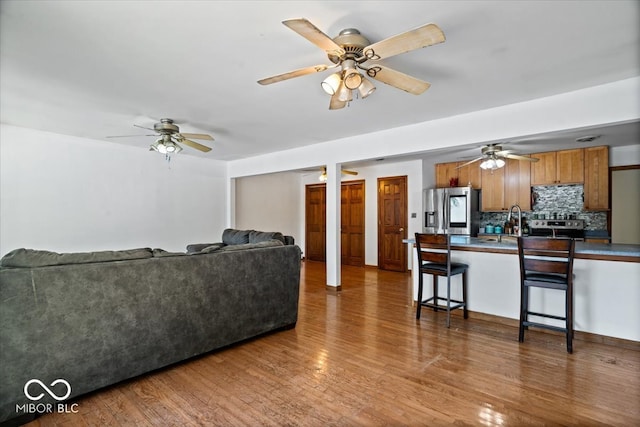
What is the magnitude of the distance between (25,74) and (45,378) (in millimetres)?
2572

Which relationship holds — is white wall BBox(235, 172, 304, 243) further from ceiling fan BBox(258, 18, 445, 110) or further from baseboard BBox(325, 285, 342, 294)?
ceiling fan BBox(258, 18, 445, 110)

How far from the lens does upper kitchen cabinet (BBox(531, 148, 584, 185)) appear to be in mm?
5000

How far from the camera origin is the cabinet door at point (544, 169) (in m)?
5.20

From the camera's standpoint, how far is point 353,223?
761 centimetres

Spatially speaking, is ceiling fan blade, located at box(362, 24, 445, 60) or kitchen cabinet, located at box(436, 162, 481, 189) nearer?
ceiling fan blade, located at box(362, 24, 445, 60)

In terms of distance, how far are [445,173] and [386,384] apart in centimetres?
492

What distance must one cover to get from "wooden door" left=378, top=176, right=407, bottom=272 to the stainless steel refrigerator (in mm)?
686

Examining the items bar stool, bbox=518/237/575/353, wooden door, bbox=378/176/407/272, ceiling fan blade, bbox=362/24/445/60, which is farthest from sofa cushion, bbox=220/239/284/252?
Result: wooden door, bbox=378/176/407/272

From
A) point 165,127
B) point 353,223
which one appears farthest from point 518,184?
point 165,127

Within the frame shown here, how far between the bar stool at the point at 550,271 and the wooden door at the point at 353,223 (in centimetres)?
446

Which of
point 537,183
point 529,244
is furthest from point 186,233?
point 537,183

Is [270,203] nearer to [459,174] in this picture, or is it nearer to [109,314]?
[459,174]

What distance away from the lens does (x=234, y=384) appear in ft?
7.43

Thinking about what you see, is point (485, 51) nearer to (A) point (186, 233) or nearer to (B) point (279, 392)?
(B) point (279, 392)
